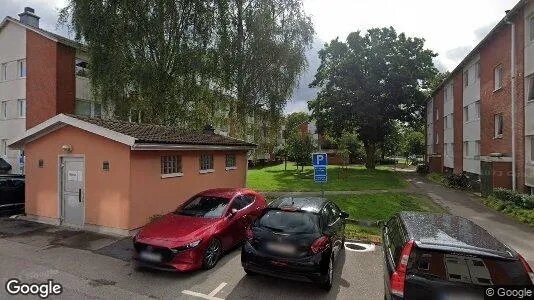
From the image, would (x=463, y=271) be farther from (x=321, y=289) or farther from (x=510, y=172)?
(x=510, y=172)

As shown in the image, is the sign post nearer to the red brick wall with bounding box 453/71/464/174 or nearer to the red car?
the red car

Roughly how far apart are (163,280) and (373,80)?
102 feet

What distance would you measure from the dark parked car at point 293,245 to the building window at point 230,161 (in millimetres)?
8597

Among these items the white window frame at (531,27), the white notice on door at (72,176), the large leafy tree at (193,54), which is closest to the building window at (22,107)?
the large leafy tree at (193,54)

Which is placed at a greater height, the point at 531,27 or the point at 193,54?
the point at 531,27

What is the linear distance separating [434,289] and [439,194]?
58.0 feet

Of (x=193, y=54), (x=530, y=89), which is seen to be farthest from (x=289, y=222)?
(x=530, y=89)

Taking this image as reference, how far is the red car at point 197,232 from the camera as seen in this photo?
6.68 m

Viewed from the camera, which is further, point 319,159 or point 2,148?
point 2,148

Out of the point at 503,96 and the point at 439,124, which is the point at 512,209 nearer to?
the point at 503,96

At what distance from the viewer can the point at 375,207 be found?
1488 cm

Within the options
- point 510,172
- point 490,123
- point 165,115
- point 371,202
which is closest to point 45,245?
point 165,115

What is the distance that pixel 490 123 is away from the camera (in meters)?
20.0

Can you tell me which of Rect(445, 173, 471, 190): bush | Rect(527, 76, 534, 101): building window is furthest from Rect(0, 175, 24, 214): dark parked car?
Rect(445, 173, 471, 190): bush
